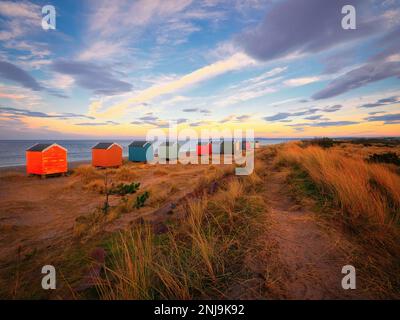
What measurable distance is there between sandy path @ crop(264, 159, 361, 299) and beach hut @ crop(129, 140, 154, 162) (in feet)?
93.0

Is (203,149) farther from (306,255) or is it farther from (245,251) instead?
(306,255)

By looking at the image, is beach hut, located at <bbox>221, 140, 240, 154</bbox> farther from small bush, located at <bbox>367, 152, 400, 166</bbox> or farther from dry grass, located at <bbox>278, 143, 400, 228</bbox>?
dry grass, located at <bbox>278, 143, 400, 228</bbox>

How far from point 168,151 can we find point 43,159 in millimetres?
17695

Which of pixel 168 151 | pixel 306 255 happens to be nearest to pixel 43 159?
pixel 168 151

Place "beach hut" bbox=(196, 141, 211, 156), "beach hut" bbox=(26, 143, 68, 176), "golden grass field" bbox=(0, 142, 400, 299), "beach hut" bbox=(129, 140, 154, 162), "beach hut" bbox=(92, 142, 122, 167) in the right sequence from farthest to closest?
"beach hut" bbox=(196, 141, 211, 156), "beach hut" bbox=(129, 140, 154, 162), "beach hut" bbox=(92, 142, 122, 167), "beach hut" bbox=(26, 143, 68, 176), "golden grass field" bbox=(0, 142, 400, 299)

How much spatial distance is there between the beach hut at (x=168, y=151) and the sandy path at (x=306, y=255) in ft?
98.0

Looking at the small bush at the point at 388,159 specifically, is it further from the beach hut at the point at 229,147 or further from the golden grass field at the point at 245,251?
the beach hut at the point at 229,147

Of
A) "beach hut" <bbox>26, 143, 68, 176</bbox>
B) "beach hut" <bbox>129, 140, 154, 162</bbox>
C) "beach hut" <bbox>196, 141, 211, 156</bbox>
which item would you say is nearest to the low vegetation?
"beach hut" <bbox>26, 143, 68, 176</bbox>

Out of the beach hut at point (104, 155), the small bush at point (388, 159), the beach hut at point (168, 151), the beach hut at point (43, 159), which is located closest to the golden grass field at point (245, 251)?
the small bush at point (388, 159)

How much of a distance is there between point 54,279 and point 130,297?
182 centimetres

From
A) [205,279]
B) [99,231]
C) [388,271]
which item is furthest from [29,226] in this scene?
[388,271]

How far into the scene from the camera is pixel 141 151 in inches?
1204

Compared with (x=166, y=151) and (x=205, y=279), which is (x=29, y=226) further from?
(x=166, y=151)

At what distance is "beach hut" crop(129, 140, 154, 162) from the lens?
30.6 metres
